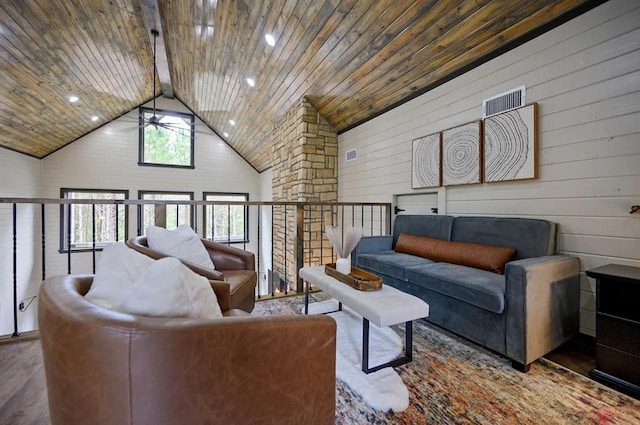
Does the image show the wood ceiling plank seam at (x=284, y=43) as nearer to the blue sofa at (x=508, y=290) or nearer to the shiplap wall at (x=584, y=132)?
the shiplap wall at (x=584, y=132)

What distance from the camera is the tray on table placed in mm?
1810

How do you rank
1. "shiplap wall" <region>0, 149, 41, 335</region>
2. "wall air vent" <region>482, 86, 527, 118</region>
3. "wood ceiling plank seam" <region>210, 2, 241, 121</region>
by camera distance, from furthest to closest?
"shiplap wall" <region>0, 149, 41, 335</region>, "wood ceiling plank seam" <region>210, 2, 241, 121</region>, "wall air vent" <region>482, 86, 527, 118</region>

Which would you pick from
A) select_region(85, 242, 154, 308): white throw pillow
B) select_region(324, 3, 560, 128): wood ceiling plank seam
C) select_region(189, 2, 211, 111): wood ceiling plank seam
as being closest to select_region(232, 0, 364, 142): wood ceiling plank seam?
select_region(324, 3, 560, 128): wood ceiling plank seam

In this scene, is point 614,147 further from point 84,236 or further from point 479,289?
point 84,236

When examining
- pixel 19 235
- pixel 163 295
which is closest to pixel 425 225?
pixel 163 295

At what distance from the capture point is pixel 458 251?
2.46 metres

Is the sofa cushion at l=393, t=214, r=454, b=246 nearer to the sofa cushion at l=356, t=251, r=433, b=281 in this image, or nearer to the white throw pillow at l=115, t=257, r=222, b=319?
the sofa cushion at l=356, t=251, r=433, b=281

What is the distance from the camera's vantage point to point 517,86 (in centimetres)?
239

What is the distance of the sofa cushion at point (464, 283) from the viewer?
174 centimetres

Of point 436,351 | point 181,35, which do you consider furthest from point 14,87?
point 436,351

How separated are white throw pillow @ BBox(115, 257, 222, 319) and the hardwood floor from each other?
1.09 meters

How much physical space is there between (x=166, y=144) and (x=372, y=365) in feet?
23.7

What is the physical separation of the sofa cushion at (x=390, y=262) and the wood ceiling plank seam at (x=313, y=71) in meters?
2.31

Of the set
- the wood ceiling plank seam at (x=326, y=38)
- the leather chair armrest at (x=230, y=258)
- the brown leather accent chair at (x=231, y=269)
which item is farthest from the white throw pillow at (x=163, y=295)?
the wood ceiling plank seam at (x=326, y=38)
